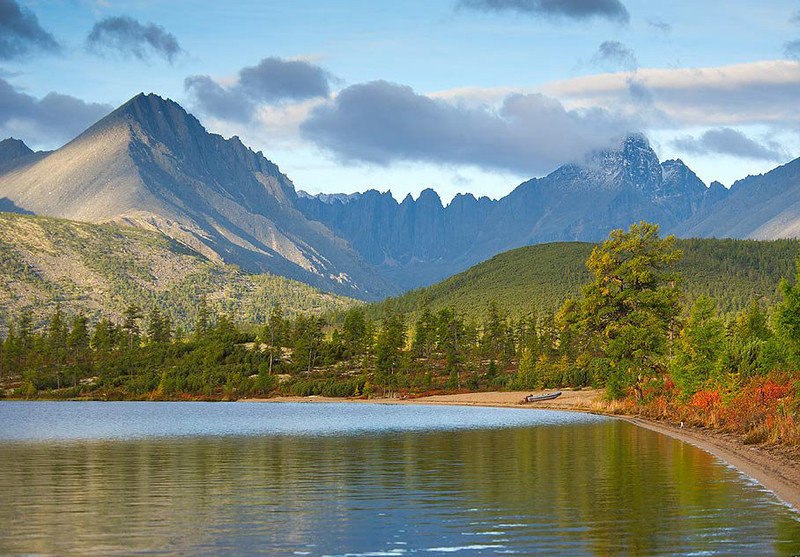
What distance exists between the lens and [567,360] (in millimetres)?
154000

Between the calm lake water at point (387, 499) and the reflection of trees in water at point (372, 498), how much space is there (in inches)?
3.4

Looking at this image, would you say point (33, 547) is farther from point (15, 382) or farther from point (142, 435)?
point (15, 382)

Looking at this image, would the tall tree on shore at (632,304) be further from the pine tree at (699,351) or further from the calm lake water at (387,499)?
the calm lake water at (387,499)

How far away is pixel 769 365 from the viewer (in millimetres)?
65375

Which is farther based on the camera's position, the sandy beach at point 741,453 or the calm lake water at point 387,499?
the sandy beach at point 741,453

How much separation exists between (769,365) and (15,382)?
164068mm

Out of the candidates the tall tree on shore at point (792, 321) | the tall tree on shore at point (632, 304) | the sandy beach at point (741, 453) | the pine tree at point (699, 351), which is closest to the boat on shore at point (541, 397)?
the sandy beach at point (741, 453)

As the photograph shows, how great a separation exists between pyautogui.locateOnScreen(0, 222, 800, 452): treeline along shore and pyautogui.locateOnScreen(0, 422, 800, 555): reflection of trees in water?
11.4 metres

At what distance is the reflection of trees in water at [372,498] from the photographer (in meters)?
25.3

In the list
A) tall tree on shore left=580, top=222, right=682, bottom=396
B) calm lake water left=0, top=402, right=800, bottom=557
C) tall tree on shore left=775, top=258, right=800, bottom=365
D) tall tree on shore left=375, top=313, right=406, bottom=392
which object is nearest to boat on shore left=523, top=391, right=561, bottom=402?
tall tree on shore left=580, top=222, right=682, bottom=396

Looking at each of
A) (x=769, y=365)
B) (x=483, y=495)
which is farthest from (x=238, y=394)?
(x=483, y=495)

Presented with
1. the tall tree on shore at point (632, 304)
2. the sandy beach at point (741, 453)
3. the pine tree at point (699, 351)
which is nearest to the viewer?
the sandy beach at point (741, 453)

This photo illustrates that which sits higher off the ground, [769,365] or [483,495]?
[769,365]

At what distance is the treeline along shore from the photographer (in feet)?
207
